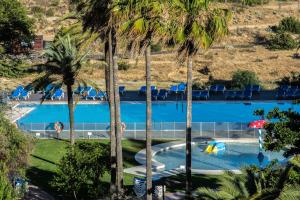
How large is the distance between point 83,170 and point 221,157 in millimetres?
11274

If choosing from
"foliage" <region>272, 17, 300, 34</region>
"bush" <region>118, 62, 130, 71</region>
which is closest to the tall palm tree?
"bush" <region>118, 62, 130, 71</region>

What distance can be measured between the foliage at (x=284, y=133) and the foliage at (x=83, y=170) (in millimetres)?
7452

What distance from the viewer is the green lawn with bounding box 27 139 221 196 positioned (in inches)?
1058

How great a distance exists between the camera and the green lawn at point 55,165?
26870 mm

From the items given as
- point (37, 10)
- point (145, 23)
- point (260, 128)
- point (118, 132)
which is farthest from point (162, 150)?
point (37, 10)

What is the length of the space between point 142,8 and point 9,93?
34248mm

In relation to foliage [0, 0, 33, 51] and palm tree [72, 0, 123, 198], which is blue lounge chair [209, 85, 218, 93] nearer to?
foliage [0, 0, 33, 51]

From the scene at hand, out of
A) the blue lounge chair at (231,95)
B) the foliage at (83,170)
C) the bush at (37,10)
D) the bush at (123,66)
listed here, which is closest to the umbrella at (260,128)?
the foliage at (83,170)

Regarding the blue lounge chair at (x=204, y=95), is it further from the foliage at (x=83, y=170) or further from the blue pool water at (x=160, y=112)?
the foliage at (x=83, y=170)

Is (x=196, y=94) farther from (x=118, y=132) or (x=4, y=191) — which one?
(x=4, y=191)

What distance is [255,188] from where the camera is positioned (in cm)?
1529

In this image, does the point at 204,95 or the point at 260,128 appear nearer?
the point at 260,128

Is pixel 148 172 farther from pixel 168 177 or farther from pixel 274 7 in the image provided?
pixel 274 7

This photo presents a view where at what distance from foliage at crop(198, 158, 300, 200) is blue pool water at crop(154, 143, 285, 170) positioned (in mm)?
13473
